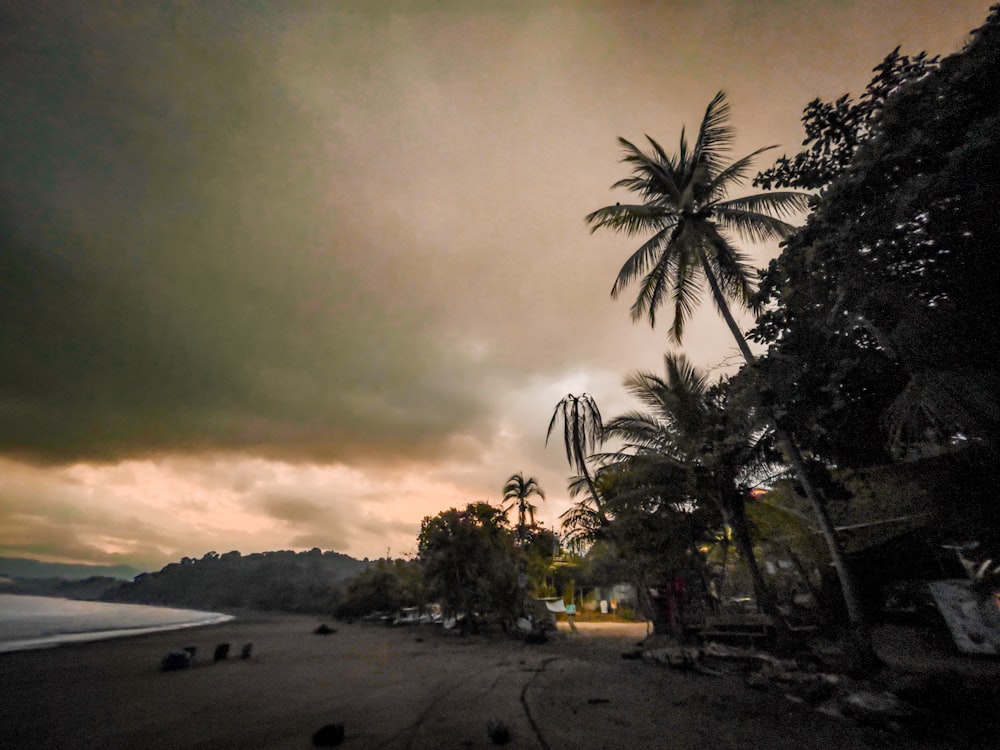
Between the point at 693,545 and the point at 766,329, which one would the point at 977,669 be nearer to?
the point at 693,545

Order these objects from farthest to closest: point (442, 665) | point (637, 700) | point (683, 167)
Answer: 1. point (683, 167)
2. point (442, 665)
3. point (637, 700)

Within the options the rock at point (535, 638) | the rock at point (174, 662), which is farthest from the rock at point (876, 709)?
the rock at point (174, 662)

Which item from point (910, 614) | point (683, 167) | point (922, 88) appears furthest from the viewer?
point (683, 167)

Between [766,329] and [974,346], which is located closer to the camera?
[974,346]

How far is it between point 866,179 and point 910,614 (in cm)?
Result: 1475

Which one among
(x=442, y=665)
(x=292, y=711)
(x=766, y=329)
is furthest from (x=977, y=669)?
(x=292, y=711)

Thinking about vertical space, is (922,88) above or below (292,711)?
above

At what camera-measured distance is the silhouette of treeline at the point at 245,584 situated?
49906 millimetres

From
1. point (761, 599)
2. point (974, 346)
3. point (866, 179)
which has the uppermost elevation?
point (866, 179)

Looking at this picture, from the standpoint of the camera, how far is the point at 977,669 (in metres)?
7.91

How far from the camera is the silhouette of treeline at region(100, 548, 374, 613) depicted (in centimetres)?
4991

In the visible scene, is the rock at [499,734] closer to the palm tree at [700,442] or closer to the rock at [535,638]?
the palm tree at [700,442]

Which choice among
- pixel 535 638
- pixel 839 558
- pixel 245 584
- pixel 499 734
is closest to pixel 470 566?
pixel 535 638

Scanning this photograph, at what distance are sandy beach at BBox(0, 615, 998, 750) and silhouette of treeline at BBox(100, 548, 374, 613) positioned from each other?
35358 mm
